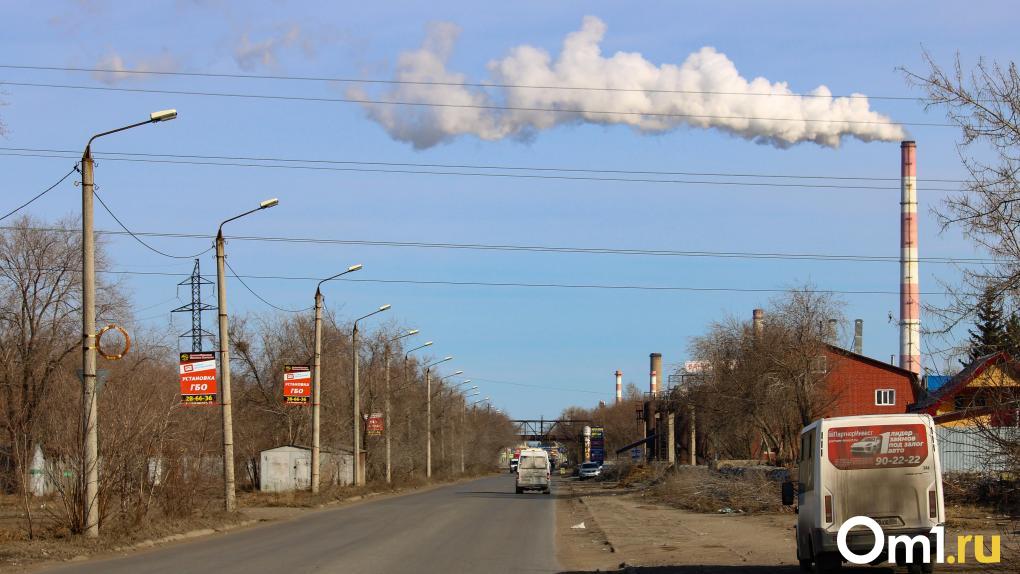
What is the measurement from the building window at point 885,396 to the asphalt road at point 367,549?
45.2 meters

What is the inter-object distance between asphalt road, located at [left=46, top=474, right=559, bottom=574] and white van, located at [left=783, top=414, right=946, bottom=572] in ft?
17.3

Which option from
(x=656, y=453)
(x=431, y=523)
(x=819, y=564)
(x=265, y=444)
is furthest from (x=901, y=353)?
(x=819, y=564)

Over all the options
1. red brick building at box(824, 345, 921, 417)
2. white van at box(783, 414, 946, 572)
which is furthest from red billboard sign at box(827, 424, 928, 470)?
red brick building at box(824, 345, 921, 417)

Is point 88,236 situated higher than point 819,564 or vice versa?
point 88,236

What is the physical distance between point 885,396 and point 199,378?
5482 cm

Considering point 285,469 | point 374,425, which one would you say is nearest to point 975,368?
point 285,469

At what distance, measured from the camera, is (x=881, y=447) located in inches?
561

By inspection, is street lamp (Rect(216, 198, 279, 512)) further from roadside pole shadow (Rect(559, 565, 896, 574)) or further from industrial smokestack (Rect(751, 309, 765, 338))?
industrial smokestack (Rect(751, 309, 765, 338))

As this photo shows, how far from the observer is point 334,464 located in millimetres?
59344

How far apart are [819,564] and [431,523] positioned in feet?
56.4

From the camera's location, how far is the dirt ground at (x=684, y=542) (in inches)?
706

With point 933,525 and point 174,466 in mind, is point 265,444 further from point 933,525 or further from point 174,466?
point 933,525

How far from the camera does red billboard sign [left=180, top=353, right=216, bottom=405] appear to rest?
30.2 metres

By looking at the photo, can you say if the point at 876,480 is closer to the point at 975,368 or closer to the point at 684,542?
the point at 975,368
